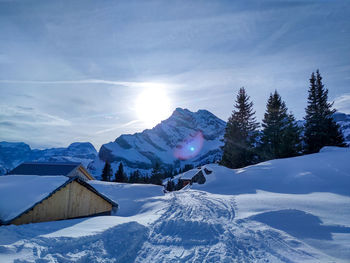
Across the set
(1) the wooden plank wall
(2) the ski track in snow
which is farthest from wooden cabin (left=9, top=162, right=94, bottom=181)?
(2) the ski track in snow

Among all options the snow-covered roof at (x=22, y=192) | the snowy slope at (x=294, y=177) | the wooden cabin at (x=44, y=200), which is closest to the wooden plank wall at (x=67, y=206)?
the wooden cabin at (x=44, y=200)

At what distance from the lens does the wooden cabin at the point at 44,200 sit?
7.93 meters

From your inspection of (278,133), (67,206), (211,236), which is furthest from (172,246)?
(278,133)

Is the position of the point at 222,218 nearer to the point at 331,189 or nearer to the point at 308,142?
the point at 331,189

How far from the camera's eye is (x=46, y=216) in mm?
8805

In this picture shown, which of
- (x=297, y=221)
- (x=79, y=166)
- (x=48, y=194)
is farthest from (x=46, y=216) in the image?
(x=79, y=166)

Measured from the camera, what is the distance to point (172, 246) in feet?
19.1

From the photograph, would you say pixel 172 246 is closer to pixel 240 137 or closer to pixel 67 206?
pixel 67 206

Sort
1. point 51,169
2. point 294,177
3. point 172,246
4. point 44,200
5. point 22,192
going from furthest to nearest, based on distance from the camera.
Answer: point 51,169, point 294,177, point 22,192, point 44,200, point 172,246

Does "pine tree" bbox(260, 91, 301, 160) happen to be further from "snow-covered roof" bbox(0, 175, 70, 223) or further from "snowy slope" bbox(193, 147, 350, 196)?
"snow-covered roof" bbox(0, 175, 70, 223)

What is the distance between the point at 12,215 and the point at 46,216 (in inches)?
58.8

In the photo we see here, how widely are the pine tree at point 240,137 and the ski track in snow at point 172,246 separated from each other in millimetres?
22446

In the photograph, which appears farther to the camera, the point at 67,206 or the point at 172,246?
the point at 67,206

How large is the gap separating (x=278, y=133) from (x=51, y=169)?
3282cm
